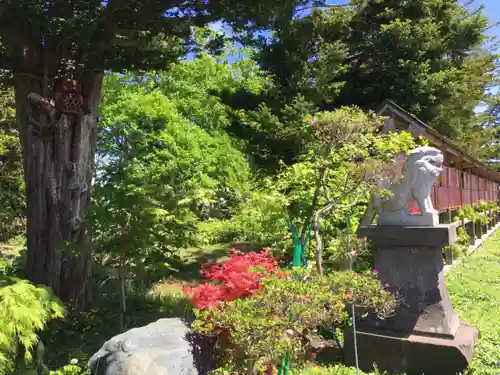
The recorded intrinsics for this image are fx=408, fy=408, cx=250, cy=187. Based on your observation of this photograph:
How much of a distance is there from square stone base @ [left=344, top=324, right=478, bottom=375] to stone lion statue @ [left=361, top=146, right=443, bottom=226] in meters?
1.42

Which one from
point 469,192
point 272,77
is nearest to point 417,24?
point 272,77

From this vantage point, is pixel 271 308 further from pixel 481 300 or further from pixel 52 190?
pixel 481 300

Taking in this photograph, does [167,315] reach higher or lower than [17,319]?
lower

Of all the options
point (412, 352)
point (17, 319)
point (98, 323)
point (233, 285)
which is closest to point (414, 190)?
point (412, 352)

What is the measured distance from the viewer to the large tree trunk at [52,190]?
6.93m

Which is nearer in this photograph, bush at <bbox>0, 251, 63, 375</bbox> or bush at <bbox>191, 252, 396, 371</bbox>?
bush at <bbox>191, 252, 396, 371</bbox>

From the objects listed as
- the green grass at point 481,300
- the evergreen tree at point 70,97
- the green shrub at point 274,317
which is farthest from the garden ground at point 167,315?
the green shrub at point 274,317

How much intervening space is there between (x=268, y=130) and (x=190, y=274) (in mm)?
4587

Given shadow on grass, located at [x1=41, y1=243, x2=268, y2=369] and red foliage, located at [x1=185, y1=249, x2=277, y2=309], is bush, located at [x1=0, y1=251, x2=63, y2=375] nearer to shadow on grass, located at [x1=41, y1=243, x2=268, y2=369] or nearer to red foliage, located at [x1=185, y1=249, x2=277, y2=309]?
shadow on grass, located at [x1=41, y1=243, x2=268, y2=369]

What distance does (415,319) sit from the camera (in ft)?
16.8

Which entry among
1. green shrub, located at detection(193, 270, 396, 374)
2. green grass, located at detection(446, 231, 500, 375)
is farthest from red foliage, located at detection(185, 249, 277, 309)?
green grass, located at detection(446, 231, 500, 375)

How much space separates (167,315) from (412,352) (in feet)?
13.6

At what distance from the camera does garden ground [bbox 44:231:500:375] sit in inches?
207

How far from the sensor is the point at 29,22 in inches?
230
